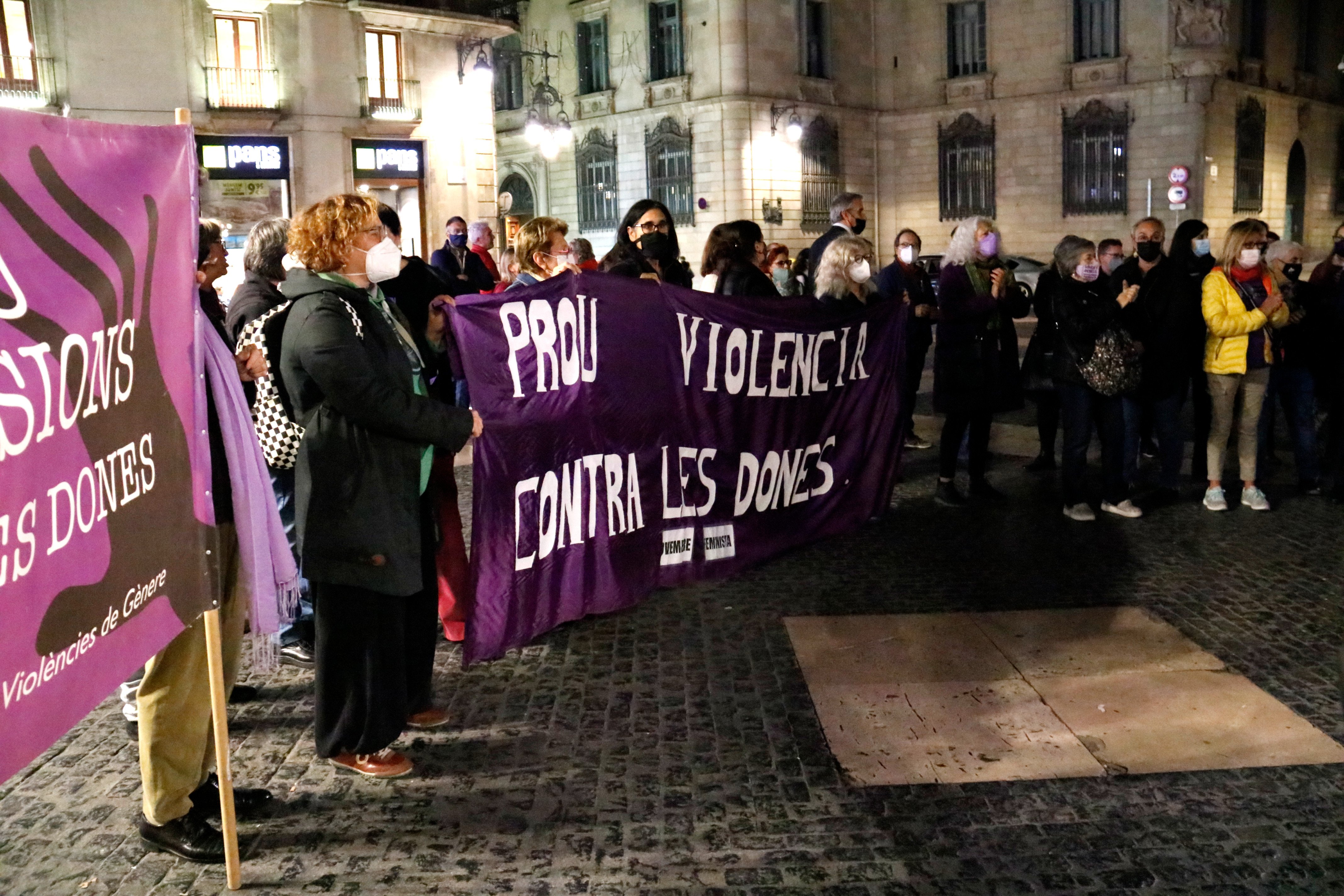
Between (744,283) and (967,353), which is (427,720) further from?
(967,353)

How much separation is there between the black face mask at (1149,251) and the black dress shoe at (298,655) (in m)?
5.95

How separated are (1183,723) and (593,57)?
3592 cm

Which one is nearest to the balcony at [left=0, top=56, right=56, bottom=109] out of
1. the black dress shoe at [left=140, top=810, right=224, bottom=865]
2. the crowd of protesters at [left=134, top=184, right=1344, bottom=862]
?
the crowd of protesters at [left=134, top=184, right=1344, bottom=862]

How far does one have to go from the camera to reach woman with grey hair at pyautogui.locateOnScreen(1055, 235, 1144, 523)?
7684 mm

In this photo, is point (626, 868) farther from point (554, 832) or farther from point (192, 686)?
point (192, 686)

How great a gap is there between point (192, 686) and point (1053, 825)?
2672mm

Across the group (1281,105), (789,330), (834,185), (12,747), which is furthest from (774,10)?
(12,747)

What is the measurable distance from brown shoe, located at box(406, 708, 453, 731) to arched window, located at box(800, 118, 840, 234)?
1239 inches

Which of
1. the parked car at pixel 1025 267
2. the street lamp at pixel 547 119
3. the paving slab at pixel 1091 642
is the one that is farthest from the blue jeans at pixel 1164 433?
the street lamp at pixel 547 119

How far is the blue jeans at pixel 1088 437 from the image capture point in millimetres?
7918

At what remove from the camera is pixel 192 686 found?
3.71 meters

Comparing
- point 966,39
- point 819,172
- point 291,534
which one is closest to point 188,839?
point 291,534

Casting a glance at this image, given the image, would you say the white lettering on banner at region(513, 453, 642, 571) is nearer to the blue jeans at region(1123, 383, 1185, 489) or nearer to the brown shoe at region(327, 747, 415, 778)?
the brown shoe at region(327, 747, 415, 778)

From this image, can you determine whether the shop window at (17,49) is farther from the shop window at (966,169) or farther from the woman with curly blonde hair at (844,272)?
the shop window at (966,169)
